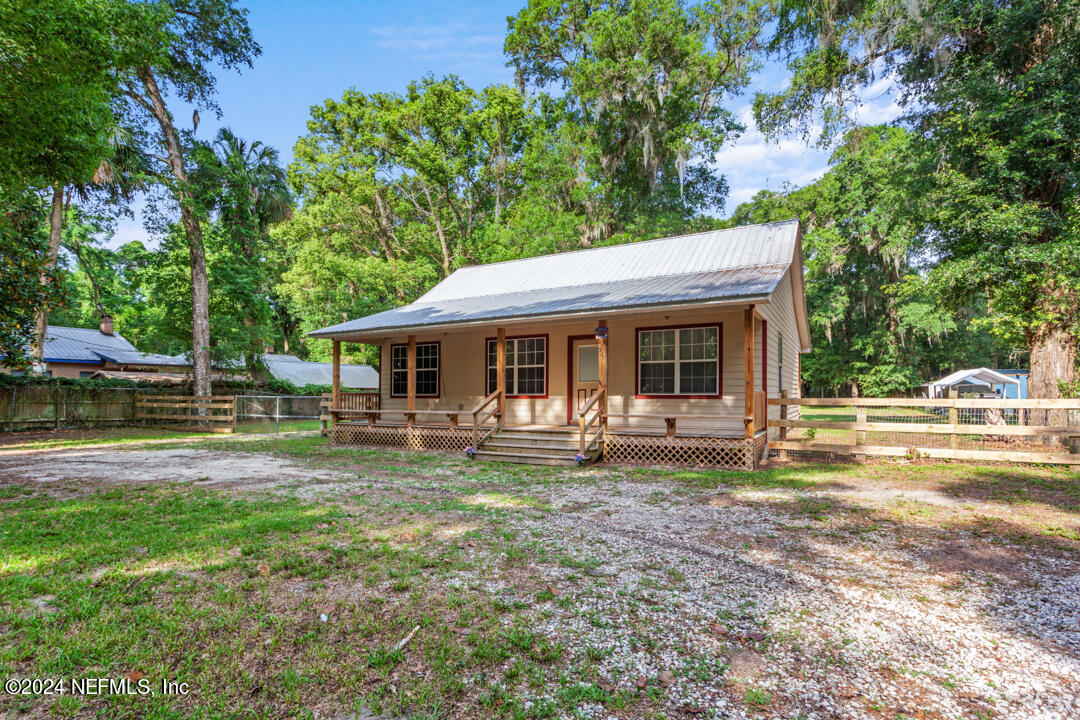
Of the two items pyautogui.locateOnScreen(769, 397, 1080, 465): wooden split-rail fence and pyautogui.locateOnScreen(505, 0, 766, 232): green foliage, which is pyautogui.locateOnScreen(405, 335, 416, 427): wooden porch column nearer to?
pyautogui.locateOnScreen(769, 397, 1080, 465): wooden split-rail fence

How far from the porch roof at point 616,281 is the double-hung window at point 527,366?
3.49ft

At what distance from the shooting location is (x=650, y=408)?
1077 cm

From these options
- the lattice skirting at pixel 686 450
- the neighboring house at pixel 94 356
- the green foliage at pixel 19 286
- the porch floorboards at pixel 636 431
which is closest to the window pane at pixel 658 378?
the porch floorboards at pixel 636 431

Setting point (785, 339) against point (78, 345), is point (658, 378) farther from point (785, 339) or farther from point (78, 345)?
point (78, 345)

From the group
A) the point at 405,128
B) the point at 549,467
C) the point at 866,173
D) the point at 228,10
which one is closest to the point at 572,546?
the point at 549,467

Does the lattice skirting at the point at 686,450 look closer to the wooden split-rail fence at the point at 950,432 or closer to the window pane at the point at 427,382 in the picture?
the wooden split-rail fence at the point at 950,432

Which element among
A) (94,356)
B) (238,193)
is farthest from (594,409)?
(94,356)

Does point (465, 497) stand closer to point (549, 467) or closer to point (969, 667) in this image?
point (549, 467)

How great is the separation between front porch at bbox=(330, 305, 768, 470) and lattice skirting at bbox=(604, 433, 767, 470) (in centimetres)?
2

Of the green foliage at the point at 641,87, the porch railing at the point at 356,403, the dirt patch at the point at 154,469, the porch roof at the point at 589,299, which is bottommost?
the dirt patch at the point at 154,469

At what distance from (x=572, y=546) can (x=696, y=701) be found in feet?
7.62

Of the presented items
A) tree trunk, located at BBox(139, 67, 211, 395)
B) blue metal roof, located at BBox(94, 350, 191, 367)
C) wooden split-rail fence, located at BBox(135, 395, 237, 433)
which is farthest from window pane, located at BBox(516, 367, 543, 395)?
blue metal roof, located at BBox(94, 350, 191, 367)

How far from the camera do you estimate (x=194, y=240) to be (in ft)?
59.7

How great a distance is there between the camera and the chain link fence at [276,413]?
18.9 m
